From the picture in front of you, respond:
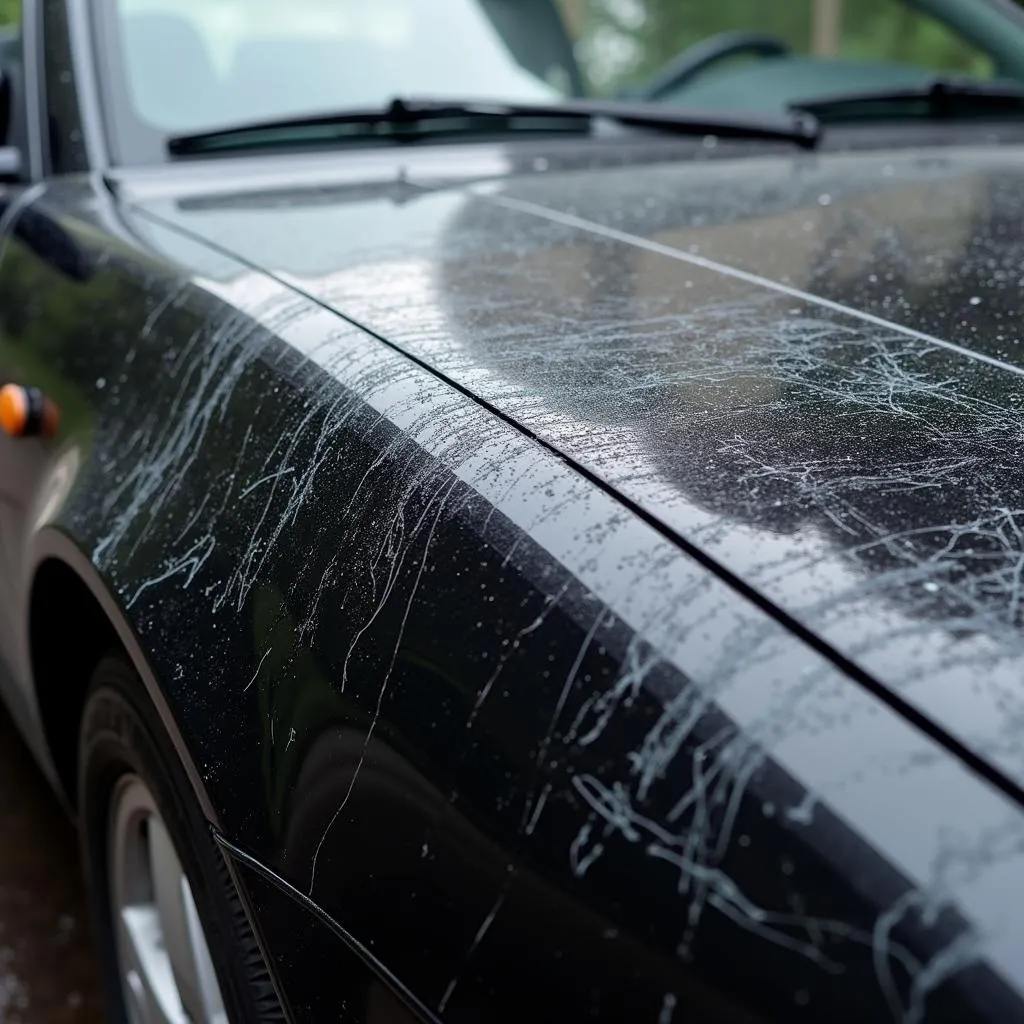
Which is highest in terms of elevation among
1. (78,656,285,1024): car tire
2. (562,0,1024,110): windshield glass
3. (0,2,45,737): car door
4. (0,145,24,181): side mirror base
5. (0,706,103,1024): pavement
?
(562,0,1024,110): windshield glass

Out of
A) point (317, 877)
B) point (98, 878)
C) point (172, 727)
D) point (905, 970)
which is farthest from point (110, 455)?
point (905, 970)

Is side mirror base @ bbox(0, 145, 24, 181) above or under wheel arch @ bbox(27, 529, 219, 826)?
above

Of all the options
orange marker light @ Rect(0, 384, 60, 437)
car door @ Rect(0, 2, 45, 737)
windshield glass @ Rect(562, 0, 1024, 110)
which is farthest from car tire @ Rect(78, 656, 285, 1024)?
windshield glass @ Rect(562, 0, 1024, 110)

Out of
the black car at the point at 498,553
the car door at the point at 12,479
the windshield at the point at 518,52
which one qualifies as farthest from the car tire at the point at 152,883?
the windshield at the point at 518,52

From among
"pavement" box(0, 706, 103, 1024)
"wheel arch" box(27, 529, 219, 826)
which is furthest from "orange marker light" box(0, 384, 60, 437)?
"pavement" box(0, 706, 103, 1024)

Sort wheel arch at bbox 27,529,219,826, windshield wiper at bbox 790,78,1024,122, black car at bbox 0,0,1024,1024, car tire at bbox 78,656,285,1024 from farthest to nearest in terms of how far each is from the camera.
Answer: windshield wiper at bbox 790,78,1024,122
wheel arch at bbox 27,529,219,826
car tire at bbox 78,656,285,1024
black car at bbox 0,0,1024,1024

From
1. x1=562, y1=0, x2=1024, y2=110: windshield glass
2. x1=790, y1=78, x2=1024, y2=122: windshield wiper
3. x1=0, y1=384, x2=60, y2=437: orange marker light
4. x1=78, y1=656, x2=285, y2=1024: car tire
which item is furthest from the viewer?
x1=562, y1=0, x2=1024, y2=110: windshield glass

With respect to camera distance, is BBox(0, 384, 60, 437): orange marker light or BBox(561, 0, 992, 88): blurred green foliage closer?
BBox(0, 384, 60, 437): orange marker light

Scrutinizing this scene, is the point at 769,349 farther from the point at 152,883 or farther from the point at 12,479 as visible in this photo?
the point at 12,479

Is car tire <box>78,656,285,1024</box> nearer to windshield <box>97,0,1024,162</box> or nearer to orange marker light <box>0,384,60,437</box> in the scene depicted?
orange marker light <box>0,384,60,437</box>

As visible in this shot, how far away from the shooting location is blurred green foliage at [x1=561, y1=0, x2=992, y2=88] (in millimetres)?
2783

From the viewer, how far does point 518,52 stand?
8.13 feet

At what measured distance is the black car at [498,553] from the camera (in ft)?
2.17

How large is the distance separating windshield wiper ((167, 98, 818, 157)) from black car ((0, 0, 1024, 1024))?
0.05 feet
